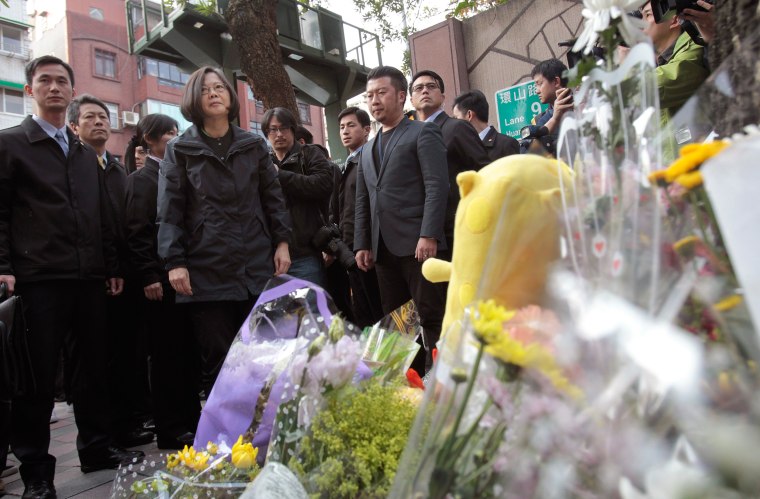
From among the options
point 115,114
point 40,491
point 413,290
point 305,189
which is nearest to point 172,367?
point 40,491

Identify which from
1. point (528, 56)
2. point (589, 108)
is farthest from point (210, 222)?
point (528, 56)

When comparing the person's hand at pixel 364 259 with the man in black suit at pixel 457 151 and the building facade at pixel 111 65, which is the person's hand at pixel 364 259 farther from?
the building facade at pixel 111 65

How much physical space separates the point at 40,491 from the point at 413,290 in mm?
2120

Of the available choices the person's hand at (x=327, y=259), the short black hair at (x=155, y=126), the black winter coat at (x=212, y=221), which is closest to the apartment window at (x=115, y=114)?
the short black hair at (x=155, y=126)

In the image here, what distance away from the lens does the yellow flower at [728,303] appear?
2.00 feet

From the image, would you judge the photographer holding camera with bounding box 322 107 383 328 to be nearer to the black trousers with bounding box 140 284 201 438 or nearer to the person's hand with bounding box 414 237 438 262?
the person's hand with bounding box 414 237 438 262

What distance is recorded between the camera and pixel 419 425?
2.65 ft

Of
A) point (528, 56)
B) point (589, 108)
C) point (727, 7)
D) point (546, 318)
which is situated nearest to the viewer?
point (546, 318)

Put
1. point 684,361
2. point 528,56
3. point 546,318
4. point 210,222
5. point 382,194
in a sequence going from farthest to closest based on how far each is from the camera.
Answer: point 528,56, point 382,194, point 210,222, point 546,318, point 684,361

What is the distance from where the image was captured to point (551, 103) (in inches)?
174

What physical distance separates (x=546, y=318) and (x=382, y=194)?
2.82m

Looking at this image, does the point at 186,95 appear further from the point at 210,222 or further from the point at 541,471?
the point at 541,471

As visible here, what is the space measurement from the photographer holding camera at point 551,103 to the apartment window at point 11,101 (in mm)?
A: 27985

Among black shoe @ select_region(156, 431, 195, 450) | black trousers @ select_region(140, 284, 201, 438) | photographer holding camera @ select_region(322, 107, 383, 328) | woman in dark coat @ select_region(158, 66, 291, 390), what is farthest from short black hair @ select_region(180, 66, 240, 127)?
black shoe @ select_region(156, 431, 195, 450)
